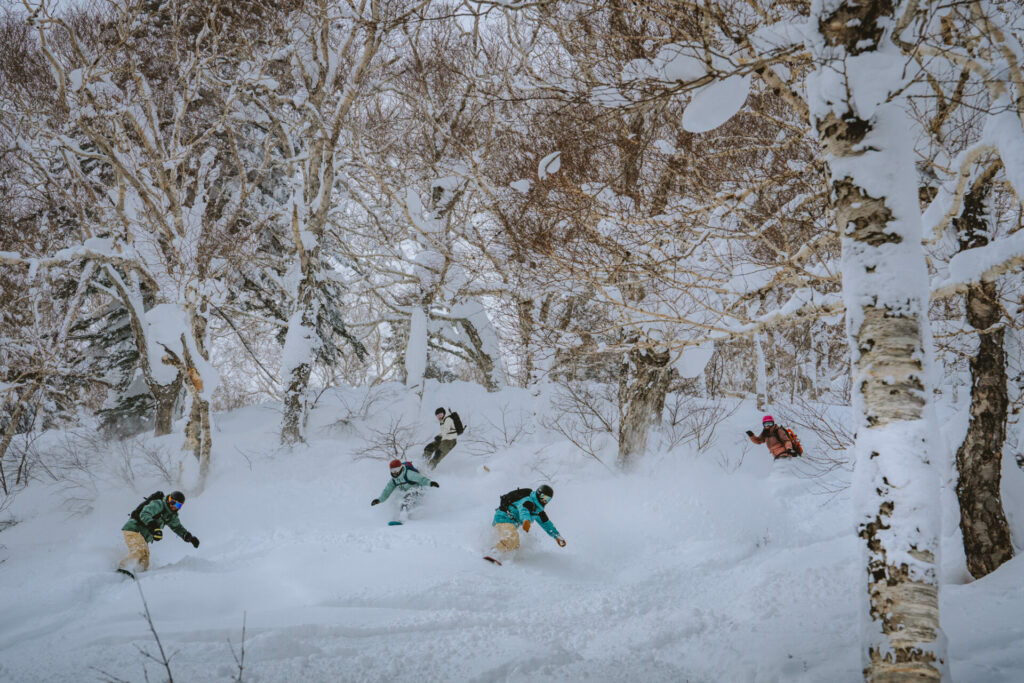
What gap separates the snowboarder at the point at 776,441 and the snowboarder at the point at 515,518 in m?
4.92

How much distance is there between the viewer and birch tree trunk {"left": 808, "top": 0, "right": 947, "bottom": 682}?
2572 mm

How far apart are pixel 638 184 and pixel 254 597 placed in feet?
20.0

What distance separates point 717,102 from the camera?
2656mm

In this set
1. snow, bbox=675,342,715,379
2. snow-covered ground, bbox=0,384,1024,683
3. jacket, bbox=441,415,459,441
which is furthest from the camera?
jacket, bbox=441,415,459,441

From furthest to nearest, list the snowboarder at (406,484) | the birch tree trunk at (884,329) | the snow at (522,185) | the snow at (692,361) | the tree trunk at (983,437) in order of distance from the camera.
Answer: the snowboarder at (406,484)
the snow at (522,185)
the snow at (692,361)
the tree trunk at (983,437)
the birch tree trunk at (884,329)

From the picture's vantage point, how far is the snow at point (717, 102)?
265 centimetres

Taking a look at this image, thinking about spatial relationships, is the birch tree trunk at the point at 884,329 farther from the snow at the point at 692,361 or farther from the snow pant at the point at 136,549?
the snow pant at the point at 136,549

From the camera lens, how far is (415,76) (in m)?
11.4

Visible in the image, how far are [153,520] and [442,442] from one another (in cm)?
472

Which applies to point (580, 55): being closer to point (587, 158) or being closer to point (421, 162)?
point (587, 158)

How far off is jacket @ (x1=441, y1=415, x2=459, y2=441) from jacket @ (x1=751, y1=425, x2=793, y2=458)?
5.37 meters

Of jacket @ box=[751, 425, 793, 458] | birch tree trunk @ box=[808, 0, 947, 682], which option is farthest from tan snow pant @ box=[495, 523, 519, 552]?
jacket @ box=[751, 425, 793, 458]

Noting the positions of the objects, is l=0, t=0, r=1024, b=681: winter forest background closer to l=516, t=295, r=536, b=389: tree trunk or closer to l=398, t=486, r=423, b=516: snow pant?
l=516, t=295, r=536, b=389: tree trunk

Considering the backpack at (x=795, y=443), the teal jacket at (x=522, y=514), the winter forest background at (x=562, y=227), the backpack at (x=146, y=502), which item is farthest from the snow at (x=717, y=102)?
the backpack at (x=795, y=443)
